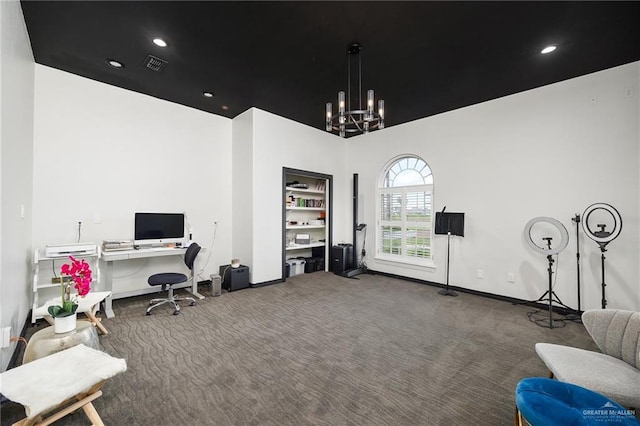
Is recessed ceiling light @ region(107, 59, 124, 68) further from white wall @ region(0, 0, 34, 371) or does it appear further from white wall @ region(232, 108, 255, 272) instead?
white wall @ region(232, 108, 255, 272)

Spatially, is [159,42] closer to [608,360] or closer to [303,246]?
[303,246]

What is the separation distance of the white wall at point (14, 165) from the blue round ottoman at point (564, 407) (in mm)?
3416

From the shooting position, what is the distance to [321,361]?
2.41 metres

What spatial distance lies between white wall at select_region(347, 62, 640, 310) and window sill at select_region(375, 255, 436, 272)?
0.08m

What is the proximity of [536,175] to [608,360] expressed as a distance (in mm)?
2945

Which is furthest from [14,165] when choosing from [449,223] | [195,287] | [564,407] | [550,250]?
[550,250]

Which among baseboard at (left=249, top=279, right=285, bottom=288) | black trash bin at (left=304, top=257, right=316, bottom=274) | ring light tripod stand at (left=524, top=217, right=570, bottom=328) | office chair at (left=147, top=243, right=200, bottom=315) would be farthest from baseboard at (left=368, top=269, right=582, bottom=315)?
office chair at (left=147, top=243, right=200, bottom=315)

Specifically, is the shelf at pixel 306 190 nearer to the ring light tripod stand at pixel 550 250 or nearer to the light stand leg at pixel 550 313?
the ring light tripod stand at pixel 550 250

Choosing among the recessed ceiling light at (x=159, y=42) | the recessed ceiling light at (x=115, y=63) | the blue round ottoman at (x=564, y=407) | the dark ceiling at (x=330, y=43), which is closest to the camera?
the blue round ottoman at (x=564, y=407)

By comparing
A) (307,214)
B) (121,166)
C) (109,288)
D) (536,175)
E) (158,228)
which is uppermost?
(121,166)

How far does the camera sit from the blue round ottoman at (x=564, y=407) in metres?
1.20

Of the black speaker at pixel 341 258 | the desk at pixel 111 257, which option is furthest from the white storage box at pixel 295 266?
the desk at pixel 111 257

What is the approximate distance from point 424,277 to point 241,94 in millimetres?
4624

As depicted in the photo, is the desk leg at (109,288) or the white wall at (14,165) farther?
the desk leg at (109,288)
